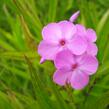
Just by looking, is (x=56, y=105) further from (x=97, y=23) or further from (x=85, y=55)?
(x=97, y=23)

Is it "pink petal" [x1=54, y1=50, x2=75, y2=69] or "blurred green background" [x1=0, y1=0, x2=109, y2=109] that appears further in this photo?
"blurred green background" [x1=0, y1=0, x2=109, y2=109]

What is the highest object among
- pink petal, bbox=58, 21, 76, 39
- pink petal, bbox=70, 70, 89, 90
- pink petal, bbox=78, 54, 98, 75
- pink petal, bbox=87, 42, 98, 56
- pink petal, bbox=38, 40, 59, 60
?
pink petal, bbox=58, 21, 76, 39

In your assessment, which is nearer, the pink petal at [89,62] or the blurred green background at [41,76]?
the pink petal at [89,62]

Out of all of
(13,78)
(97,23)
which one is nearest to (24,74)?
(13,78)

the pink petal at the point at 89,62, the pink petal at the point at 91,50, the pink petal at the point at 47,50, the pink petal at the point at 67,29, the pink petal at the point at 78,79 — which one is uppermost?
the pink petal at the point at 67,29

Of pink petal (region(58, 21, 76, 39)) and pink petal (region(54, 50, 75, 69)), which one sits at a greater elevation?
pink petal (region(58, 21, 76, 39))

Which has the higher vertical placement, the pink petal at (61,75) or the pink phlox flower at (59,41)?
the pink phlox flower at (59,41)
